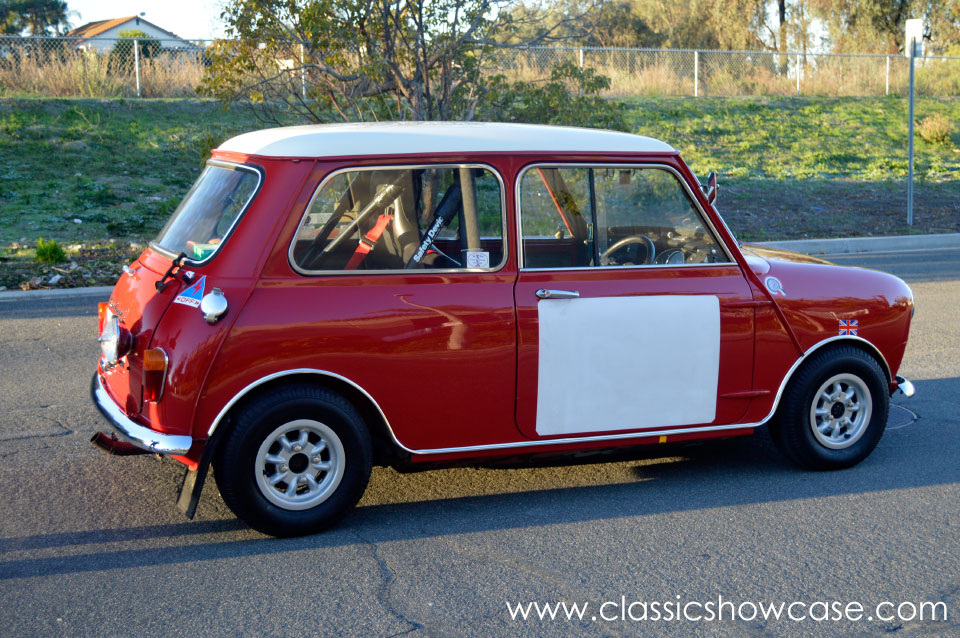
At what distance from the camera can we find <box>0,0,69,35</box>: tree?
47.8m

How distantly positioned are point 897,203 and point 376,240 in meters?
16.0

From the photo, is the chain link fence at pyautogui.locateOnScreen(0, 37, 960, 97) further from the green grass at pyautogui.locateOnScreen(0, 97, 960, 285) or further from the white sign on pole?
the white sign on pole

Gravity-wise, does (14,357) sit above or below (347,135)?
below

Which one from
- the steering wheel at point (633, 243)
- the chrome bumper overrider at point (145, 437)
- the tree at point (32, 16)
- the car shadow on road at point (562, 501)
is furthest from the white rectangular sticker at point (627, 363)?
the tree at point (32, 16)

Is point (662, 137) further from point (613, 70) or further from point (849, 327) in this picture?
point (849, 327)

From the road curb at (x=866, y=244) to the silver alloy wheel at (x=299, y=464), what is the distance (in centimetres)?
1078

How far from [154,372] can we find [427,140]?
5.35ft

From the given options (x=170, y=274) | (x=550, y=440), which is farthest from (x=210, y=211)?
(x=550, y=440)

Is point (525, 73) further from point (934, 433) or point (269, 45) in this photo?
point (934, 433)

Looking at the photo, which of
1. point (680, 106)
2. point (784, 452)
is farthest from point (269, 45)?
point (680, 106)

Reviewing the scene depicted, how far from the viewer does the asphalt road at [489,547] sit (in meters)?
3.67

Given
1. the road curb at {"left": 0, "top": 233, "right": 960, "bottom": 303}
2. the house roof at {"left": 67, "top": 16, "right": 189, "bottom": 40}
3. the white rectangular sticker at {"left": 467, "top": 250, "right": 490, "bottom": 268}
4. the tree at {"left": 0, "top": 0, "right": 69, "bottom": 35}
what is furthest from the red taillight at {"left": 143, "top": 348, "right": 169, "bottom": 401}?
the house roof at {"left": 67, "top": 16, "right": 189, "bottom": 40}

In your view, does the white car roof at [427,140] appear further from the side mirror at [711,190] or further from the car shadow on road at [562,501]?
the car shadow on road at [562,501]

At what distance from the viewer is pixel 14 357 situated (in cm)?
772
